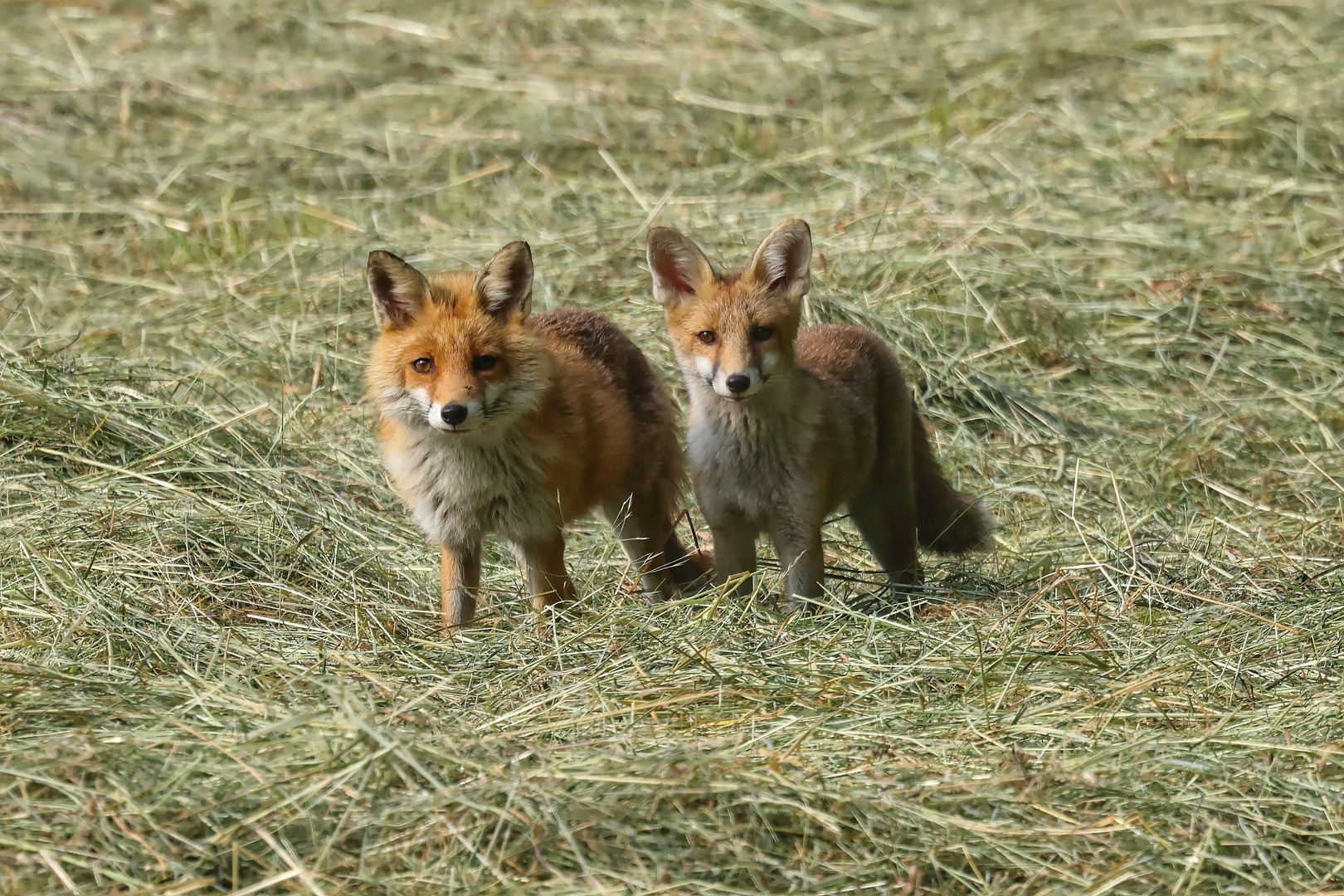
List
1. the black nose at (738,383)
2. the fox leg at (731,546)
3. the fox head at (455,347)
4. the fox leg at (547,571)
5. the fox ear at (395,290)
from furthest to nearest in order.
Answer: the fox leg at (731,546) → the fox leg at (547,571) → the black nose at (738,383) → the fox ear at (395,290) → the fox head at (455,347)

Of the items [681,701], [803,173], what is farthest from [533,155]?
[681,701]

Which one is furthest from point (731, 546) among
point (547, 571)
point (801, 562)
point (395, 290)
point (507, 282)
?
point (395, 290)

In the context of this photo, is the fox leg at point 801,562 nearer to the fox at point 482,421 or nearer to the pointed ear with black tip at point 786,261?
the fox at point 482,421

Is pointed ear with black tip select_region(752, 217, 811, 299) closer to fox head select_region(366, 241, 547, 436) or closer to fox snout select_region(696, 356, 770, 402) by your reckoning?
fox snout select_region(696, 356, 770, 402)

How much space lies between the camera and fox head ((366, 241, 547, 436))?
463 centimetres

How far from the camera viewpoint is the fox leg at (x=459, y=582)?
16.1 ft

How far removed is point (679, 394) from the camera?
22.5ft

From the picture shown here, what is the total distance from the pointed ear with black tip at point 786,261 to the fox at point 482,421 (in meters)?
0.72

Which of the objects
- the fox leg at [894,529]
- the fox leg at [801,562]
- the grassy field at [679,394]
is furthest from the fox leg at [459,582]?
the fox leg at [894,529]

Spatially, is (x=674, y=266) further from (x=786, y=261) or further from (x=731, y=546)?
(x=731, y=546)

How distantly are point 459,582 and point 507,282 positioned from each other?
100 centimetres

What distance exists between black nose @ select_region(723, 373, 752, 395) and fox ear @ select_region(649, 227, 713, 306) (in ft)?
1.58

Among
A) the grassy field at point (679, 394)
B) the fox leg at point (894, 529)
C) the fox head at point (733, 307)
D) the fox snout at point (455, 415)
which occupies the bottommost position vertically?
the fox leg at point (894, 529)

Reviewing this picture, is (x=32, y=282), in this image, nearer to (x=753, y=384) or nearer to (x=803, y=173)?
(x=803, y=173)
